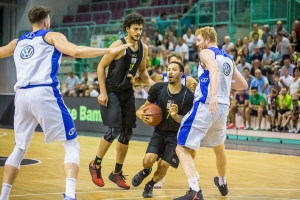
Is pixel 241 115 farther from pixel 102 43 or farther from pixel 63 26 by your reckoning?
pixel 63 26

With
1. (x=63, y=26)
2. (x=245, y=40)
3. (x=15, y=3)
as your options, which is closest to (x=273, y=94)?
(x=245, y=40)

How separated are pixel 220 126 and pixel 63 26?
19927 mm

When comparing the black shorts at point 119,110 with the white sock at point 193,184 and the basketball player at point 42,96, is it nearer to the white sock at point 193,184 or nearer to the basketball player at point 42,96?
the white sock at point 193,184

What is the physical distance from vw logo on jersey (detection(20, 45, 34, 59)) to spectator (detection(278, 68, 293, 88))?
34.4 feet

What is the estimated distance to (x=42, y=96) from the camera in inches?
229

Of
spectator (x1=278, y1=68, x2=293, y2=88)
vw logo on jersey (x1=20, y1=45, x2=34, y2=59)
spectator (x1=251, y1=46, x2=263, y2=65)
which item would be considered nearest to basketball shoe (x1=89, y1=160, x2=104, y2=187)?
vw logo on jersey (x1=20, y1=45, x2=34, y2=59)

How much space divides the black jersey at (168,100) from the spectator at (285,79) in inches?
339

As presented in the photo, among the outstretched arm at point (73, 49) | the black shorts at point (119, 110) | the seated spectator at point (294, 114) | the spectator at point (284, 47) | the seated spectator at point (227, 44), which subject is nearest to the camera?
the outstretched arm at point (73, 49)

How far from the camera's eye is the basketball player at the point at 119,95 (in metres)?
7.71

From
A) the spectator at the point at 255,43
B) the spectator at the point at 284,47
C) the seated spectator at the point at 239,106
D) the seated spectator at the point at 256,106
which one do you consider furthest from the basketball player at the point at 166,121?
the spectator at the point at 255,43

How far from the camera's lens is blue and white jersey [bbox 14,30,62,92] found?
5860 mm

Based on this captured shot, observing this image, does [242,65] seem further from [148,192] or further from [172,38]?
[148,192]

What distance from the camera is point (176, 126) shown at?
24.1 ft

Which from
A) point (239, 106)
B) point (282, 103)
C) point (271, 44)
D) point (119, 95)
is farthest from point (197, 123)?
point (271, 44)
